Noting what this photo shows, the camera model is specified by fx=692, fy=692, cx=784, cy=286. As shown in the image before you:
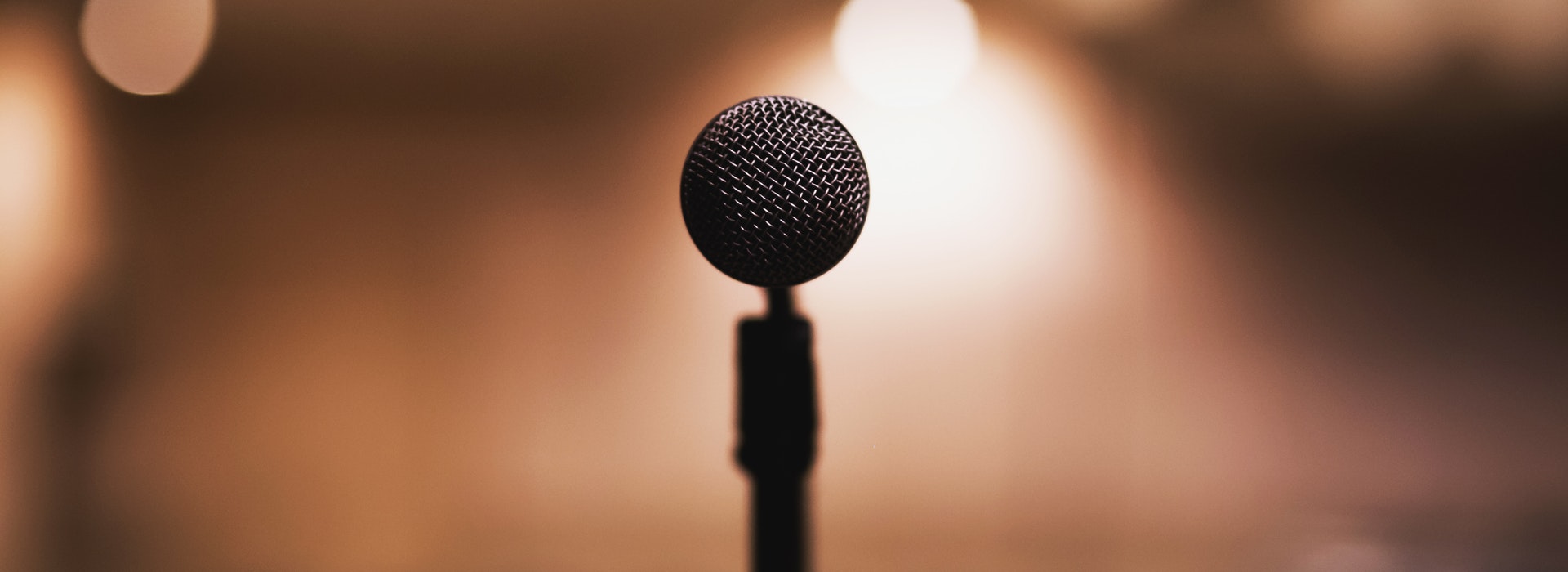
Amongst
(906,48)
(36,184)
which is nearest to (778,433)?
(906,48)

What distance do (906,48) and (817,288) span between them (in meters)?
0.63

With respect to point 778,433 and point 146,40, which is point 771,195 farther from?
point 146,40

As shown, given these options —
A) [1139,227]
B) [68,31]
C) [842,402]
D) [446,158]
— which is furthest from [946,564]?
[68,31]

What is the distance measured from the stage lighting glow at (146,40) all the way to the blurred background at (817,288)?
0.01 meters

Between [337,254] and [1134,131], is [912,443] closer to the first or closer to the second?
[1134,131]

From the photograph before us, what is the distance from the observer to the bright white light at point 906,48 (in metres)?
1.71

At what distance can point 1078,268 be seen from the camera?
5.65 ft

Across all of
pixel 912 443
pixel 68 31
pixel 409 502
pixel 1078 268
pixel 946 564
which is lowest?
pixel 946 564

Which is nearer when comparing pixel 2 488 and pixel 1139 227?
pixel 1139 227

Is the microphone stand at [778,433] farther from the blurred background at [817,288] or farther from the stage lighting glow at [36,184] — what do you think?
the stage lighting glow at [36,184]

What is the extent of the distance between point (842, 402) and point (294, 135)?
5.13 ft

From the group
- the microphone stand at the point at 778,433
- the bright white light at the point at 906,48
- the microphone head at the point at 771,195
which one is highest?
the bright white light at the point at 906,48

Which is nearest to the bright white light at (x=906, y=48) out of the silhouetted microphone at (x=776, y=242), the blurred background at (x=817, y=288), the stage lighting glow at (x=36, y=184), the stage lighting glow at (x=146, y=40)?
the blurred background at (x=817, y=288)

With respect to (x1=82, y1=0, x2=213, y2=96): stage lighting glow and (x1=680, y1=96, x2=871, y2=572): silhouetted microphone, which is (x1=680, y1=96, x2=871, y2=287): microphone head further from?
(x1=82, y1=0, x2=213, y2=96): stage lighting glow
